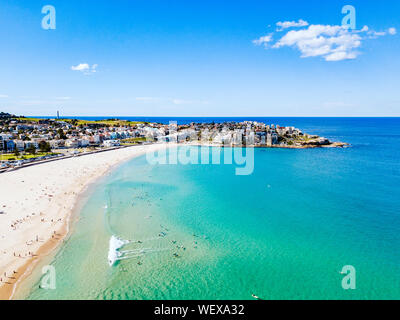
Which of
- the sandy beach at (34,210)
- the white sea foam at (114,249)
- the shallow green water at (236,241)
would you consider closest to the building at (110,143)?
the sandy beach at (34,210)

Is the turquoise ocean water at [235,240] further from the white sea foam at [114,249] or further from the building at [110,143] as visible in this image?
the building at [110,143]

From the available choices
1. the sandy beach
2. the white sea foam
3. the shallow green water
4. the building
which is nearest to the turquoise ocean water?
the shallow green water

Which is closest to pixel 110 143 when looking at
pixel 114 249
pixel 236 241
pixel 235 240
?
pixel 114 249

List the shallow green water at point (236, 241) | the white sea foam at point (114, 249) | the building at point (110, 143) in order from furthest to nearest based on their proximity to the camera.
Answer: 1. the building at point (110, 143)
2. the white sea foam at point (114, 249)
3. the shallow green water at point (236, 241)

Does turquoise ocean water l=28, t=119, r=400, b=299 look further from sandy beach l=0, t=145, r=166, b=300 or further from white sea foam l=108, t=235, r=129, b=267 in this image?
sandy beach l=0, t=145, r=166, b=300

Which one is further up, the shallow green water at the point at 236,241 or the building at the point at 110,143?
the building at the point at 110,143

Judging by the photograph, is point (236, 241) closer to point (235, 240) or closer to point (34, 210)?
point (235, 240)
